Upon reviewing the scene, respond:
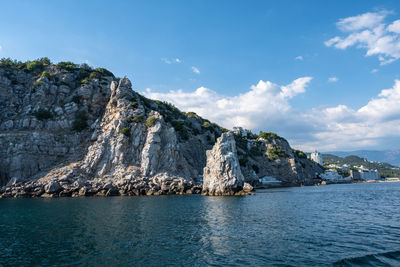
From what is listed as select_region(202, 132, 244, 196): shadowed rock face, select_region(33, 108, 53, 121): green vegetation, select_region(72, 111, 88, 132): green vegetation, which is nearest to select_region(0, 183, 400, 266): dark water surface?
select_region(202, 132, 244, 196): shadowed rock face

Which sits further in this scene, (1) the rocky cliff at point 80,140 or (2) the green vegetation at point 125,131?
(2) the green vegetation at point 125,131

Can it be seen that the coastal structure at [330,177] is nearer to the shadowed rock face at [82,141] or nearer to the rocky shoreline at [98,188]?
the shadowed rock face at [82,141]

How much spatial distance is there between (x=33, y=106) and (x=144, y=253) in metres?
73.4

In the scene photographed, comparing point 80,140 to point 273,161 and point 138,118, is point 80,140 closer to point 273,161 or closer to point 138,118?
point 138,118

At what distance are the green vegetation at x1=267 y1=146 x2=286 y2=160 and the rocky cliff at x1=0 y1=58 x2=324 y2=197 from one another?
5487cm

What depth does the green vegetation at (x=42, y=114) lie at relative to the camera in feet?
229

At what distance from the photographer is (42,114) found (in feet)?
230

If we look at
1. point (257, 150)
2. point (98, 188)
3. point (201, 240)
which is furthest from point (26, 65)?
point (257, 150)

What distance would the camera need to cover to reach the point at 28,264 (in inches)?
583

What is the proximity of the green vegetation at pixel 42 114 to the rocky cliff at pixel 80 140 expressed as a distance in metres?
0.25

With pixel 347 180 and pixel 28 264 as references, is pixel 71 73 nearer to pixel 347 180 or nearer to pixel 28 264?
pixel 28 264

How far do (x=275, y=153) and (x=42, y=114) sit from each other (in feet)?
349

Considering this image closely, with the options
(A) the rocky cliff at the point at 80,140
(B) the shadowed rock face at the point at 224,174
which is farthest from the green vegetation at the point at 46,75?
(B) the shadowed rock face at the point at 224,174

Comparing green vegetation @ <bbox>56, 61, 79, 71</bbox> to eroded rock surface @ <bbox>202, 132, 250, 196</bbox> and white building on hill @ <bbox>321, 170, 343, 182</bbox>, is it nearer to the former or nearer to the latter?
eroded rock surface @ <bbox>202, 132, 250, 196</bbox>
